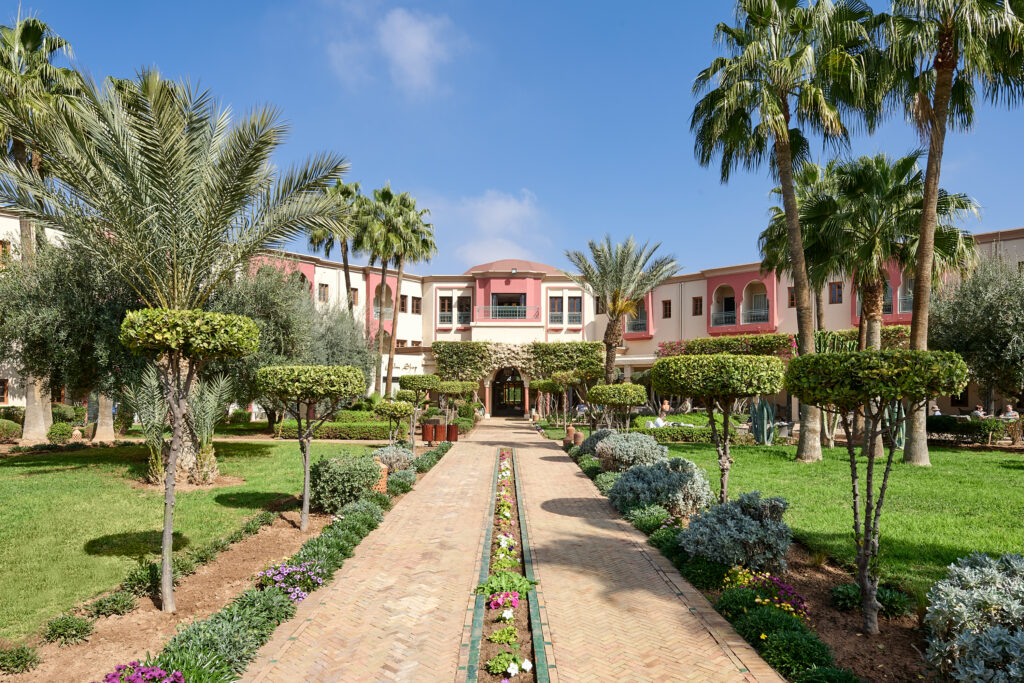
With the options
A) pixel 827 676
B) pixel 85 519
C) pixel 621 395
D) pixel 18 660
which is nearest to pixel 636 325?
pixel 621 395

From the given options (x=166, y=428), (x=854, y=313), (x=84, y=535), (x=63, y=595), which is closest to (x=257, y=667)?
(x=63, y=595)

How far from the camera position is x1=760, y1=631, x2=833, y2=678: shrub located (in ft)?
13.9

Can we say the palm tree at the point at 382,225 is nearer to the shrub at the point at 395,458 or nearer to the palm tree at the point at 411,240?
the palm tree at the point at 411,240

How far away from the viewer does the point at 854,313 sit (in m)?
27.3

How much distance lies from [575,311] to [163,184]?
30656 mm

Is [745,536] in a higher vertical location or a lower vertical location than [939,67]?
lower

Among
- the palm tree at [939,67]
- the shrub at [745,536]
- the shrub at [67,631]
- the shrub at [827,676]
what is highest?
the palm tree at [939,67]

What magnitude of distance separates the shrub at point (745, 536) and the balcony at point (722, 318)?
27.3 m

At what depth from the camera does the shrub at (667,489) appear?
29.8 ft

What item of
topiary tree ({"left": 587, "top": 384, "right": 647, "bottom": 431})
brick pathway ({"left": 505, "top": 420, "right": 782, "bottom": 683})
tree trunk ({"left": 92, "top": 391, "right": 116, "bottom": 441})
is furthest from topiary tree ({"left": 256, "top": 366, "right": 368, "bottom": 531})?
tree trunk ({"left": 92, "top": 391, "right": 116, "bottom": 441})

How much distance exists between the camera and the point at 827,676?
3.99 m

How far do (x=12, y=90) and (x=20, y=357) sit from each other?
22.7ft

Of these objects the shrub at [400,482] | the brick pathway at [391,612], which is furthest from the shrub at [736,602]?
the shrub at [400,482]

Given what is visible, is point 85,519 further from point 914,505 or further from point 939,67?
point 939,67
